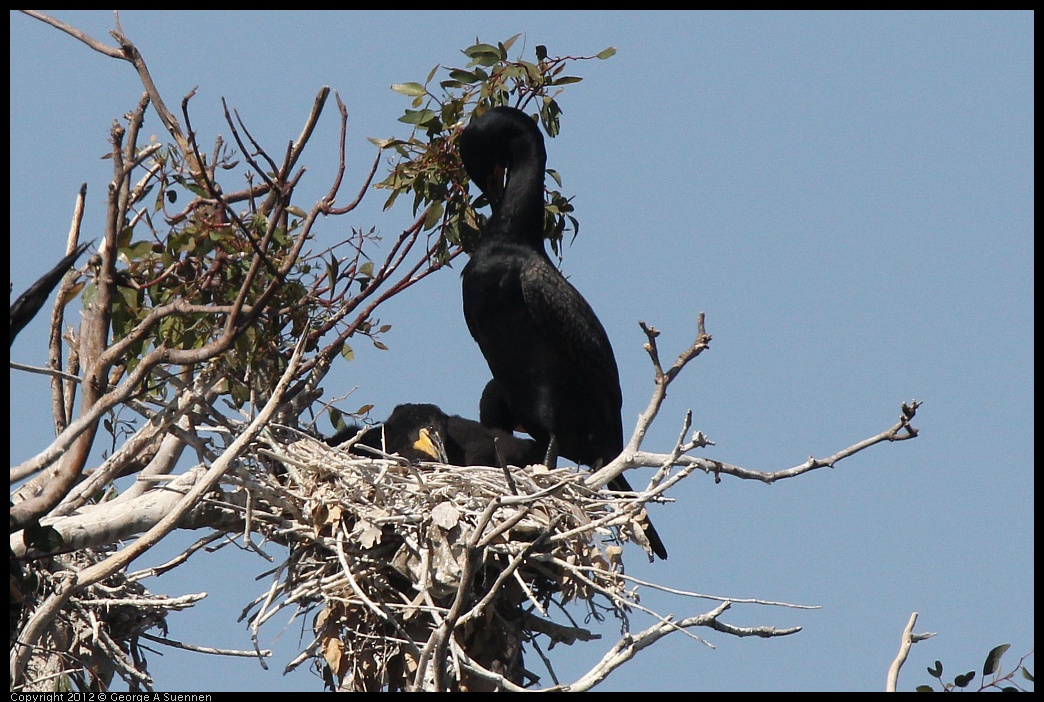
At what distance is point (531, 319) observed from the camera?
6820mm

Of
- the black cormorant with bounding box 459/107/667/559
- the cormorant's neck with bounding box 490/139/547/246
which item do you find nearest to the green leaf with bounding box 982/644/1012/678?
the black cormorant with bounding box 459/107/667/559

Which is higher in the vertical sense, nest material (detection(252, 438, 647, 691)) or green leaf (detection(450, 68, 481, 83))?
green leaf (detection(450, 68, 481, 83))

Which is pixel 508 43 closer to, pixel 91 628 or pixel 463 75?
pixel 463 75

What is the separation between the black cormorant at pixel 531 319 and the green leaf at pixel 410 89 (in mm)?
331

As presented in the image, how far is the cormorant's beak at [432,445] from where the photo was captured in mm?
6582

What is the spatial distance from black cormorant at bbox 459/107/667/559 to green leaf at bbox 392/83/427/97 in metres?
0.33

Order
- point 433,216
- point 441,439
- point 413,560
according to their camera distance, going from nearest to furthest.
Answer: point 413,560 → point 433,216 → point 441,439

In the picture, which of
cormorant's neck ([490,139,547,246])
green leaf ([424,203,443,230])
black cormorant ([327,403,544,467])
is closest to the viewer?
green leaf ([424,203,443,230])

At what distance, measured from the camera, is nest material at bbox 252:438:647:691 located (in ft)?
17.7

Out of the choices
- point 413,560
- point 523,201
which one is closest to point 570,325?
point 523,201

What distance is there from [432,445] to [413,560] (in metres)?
1.19

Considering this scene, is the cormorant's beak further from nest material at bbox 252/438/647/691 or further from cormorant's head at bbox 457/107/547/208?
cormorant's head at bbox 457/107/547/208

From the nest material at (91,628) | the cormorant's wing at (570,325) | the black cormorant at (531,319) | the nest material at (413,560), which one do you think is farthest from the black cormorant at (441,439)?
the nest material at (91,628)

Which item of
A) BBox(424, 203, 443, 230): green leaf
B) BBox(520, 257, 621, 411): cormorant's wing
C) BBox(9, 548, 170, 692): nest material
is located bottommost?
BBox(9, 548, 170, 692): nest material
